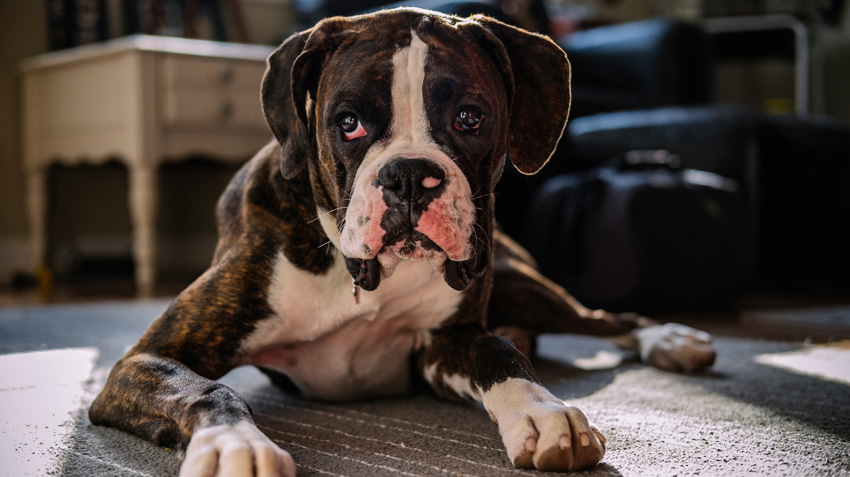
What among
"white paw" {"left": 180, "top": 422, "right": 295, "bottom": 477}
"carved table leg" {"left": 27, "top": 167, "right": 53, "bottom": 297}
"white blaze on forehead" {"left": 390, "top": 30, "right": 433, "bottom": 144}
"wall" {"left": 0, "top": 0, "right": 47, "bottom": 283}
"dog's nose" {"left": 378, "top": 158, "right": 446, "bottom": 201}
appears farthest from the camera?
"wall" {"left": 0, "top": 0, "right": 47, "bottom": 283}

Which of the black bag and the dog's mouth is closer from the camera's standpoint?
the dog's mouth

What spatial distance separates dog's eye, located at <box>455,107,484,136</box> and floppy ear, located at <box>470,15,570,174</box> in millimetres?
149

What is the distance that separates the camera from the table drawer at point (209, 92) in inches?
136

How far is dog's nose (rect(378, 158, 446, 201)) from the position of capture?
1136 mm

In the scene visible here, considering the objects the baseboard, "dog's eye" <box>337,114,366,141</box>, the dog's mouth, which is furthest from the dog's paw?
the baseboard

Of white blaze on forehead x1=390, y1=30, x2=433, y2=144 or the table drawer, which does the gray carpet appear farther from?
the table drawer

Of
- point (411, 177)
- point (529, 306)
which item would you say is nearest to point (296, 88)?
point (411, 177)

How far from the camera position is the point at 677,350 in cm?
183

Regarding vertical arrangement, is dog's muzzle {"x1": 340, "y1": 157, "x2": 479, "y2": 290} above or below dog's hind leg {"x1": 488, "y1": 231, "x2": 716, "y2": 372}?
above

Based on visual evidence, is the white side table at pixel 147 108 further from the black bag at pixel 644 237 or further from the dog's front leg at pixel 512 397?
the dog's front leg at pixel 512 397

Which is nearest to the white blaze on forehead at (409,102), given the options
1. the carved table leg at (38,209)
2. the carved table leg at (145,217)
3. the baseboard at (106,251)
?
the carved table leg at (145,217)

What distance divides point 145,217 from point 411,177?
2.67 metres

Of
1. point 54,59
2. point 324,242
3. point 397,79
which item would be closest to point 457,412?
point 324,242

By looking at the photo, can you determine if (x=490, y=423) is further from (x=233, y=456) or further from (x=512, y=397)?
(x=233, y=456)
